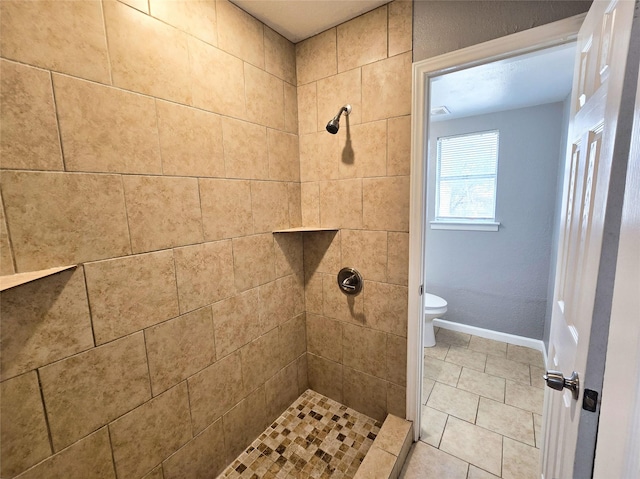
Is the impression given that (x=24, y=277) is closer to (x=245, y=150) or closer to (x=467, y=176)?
(x=245, y=150)

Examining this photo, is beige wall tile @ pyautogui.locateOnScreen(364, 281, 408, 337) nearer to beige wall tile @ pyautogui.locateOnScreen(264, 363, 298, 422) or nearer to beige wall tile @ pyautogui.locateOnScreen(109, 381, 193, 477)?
beige wall tile @ pyautogui.locateOnScreen(264, 363, 298, 422)

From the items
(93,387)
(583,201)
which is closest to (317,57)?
(583,201)

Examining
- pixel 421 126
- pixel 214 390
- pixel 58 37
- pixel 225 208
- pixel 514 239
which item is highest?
pixel 58 37

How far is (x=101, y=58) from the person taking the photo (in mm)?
911

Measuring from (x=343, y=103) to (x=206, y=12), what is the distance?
2.45 ft

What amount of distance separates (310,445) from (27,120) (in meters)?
1.86

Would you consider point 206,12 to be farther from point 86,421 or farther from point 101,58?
point 86,421

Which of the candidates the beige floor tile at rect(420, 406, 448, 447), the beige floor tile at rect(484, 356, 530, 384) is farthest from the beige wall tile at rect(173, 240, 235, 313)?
the beige floor tile at rect(484, 356, 530, 384)

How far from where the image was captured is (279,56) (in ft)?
5.08

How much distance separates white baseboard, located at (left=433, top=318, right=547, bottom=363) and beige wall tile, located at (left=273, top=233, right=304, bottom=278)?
2.02 metres

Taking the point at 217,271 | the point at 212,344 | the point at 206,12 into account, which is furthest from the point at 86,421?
the point at 206,12

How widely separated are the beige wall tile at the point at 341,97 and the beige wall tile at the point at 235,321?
1.05 metres

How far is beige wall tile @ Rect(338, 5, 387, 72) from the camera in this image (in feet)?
4.50

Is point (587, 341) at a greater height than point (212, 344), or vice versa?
point (587, 341)
